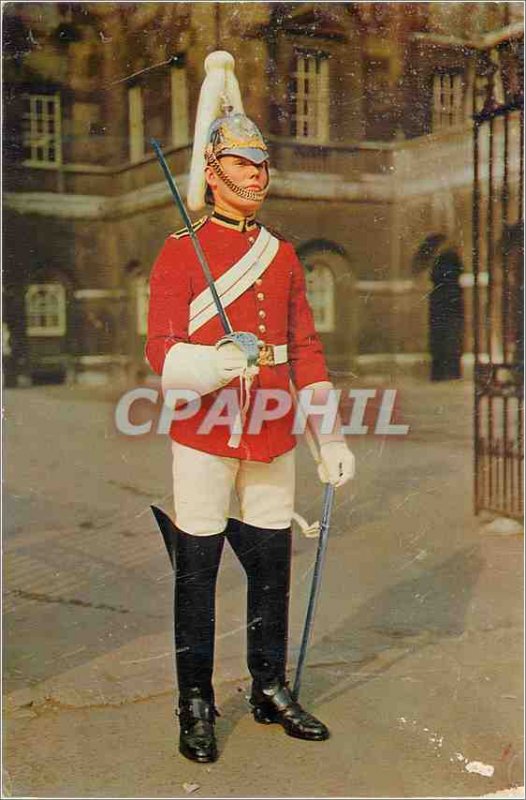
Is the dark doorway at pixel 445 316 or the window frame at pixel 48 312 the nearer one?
the window frame at pixel 48 312

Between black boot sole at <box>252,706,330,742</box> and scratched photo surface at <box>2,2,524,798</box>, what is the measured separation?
0.07 feet

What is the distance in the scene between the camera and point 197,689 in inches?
118

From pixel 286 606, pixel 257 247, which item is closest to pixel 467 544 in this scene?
pixel 286 606

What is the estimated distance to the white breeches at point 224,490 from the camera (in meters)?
2.92

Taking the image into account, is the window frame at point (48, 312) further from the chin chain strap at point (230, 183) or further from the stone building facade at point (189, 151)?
the chin chain strap at point (230, 183)

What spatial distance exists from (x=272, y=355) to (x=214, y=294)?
264 mm

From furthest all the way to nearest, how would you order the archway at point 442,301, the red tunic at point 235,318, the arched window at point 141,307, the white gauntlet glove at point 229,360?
1. the archway at point 442,301
2. the arched window at point 141,307
3. the red tunic at point 235,318
4. the white gauntlet glove at point 229,360

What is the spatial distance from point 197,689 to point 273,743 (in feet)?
0.94

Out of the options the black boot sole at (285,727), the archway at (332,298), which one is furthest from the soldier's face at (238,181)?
the black boot sole at (285,727)

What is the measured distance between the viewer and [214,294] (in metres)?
2.86

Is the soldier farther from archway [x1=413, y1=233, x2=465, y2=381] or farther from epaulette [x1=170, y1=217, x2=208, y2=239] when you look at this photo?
archway [x1=413, y1=233, x2=465, y2=381]

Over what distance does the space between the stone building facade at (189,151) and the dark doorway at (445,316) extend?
1.8 inches

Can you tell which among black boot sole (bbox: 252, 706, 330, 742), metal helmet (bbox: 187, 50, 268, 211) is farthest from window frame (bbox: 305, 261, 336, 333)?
black boot sole (bbox: 252, 706, 330, 742)

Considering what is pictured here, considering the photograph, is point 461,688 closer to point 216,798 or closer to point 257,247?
point 216,798
